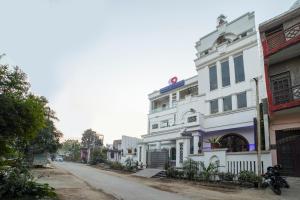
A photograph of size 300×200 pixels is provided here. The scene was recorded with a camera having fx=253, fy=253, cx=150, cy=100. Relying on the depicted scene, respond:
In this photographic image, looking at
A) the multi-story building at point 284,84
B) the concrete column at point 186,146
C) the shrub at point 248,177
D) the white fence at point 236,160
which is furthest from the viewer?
the concrete column at point 186,146

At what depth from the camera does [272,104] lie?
15555mm

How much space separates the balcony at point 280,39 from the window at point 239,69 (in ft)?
15.2

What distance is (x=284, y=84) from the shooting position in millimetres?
16547

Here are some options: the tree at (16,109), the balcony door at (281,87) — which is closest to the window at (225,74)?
the balcony door at (281,87)

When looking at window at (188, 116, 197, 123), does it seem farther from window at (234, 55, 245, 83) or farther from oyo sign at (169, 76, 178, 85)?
oyo sign at (169, 76, 178, 85)

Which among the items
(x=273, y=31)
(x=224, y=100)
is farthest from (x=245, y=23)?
(x=224, y=100)

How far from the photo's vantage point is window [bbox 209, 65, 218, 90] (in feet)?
77.2

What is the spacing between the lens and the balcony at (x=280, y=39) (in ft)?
49.9

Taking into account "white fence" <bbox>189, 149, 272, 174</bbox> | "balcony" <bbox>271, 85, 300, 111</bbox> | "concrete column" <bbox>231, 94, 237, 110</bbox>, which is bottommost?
"white fence" <bbox>189, 149, 272, 174</bbox>

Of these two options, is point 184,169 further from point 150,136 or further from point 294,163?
point 150,136

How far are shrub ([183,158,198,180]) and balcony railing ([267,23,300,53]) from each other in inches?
350

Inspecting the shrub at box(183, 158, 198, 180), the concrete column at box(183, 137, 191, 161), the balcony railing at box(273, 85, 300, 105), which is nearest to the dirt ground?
the shrub at box(183, 158, 198, 180)

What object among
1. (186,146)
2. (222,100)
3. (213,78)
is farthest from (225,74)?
(186,146)

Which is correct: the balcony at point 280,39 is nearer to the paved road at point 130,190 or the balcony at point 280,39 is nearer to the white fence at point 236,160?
the white fence at point 236,160
